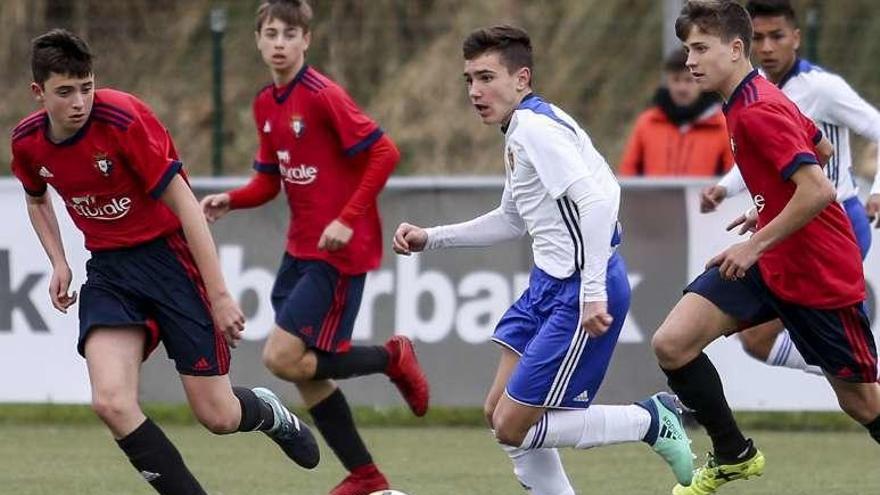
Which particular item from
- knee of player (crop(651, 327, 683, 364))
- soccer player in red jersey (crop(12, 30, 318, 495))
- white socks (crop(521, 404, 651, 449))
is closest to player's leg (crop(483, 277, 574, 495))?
white socks (crop(521, 404, 651, 449))

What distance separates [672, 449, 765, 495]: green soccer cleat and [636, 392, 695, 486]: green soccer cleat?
0.36ft

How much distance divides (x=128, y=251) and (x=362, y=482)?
1.53 meters

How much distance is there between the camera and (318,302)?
7.70 m

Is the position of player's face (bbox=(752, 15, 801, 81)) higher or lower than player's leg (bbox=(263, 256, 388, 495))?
higher

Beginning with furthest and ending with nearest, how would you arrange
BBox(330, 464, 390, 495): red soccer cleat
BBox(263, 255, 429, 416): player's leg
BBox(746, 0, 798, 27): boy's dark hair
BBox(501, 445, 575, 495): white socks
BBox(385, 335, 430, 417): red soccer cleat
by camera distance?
BBox(385, 335, 430, 417): red soccer cleat → BBox(263, 255, 429, 416): player's leg → BBox(746, 0, 798, 27): boy's dark hair → BBox(330, 464, 390, 495): red soccer cleat → BBox(501, 445, 575, 495): white socks

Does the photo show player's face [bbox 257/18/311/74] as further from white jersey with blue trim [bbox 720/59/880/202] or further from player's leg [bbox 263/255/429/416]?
white jersey with blue trim [bbox 720/59/880/202]

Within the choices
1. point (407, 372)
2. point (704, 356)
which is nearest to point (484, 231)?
point (704, 356)

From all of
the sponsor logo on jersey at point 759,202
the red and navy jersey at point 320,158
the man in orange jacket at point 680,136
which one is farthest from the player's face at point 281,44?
the man in orange jacket at point 680,136

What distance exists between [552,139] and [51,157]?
171 cm

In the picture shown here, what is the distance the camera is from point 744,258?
603 cm

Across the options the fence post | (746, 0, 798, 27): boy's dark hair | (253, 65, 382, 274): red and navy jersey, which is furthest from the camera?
the fence post

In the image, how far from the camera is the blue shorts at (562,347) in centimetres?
604

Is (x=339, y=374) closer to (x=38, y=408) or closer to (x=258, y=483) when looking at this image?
(x=258, y=483)

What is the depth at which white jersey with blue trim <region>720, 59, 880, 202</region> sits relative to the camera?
298 inches
